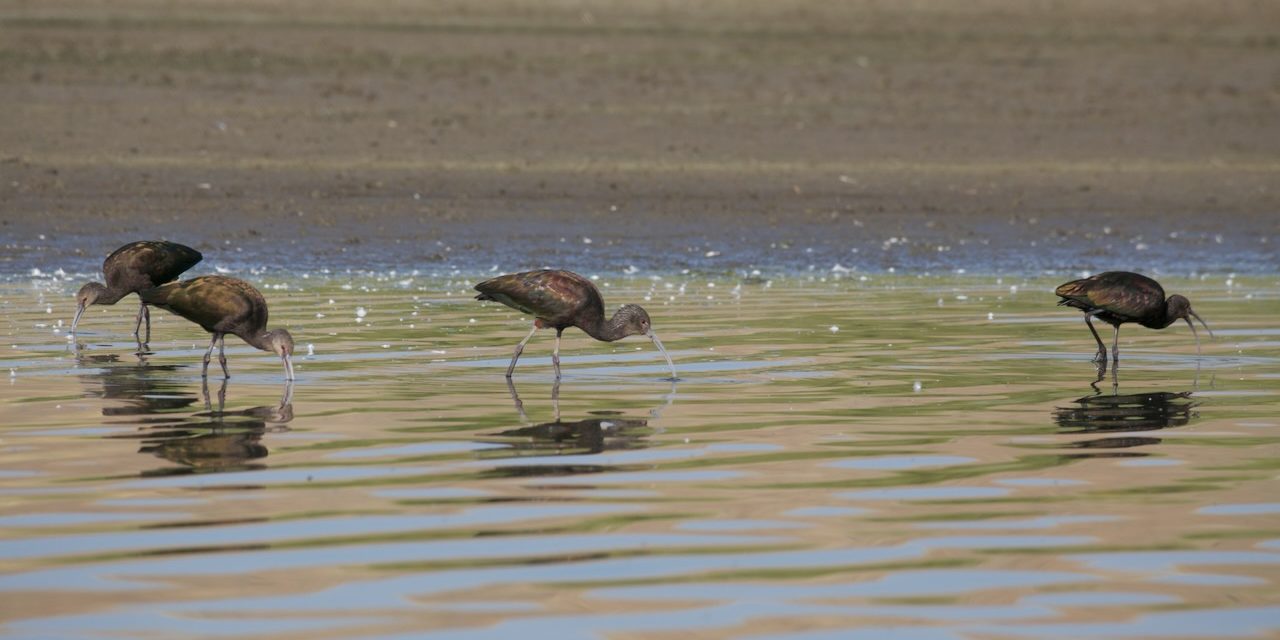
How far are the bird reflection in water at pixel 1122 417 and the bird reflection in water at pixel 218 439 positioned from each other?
3.64 m

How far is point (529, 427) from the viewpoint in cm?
997

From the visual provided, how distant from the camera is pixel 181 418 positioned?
10.1 m

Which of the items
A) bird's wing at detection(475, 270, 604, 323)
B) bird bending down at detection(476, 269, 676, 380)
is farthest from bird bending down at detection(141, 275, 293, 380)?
bird bending down at detection(476, 269, 676, 380)

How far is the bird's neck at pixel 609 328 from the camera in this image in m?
12.6

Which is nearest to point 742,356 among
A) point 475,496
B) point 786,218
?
point 475,496

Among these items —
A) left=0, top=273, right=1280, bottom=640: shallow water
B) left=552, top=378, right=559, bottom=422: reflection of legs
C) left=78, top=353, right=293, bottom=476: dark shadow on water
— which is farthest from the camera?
left=552, top=378, right=559, bottom=422: reflection of legs

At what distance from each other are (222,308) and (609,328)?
230 cm

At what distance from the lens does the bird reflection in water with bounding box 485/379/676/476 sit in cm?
873

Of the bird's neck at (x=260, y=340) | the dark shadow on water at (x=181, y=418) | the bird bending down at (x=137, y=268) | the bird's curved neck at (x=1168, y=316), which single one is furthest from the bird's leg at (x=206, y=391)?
the bird's curved neck at (x=1168, y=316)

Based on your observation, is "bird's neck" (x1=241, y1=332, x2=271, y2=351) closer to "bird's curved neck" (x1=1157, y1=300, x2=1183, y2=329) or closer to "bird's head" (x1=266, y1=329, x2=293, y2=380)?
"bird's head" (x1=266, y1=329, x2=293, y2=380)

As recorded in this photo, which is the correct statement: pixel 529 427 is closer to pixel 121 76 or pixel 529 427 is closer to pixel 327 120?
pixel 327 120

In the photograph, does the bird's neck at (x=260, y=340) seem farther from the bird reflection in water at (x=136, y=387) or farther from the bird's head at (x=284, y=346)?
the bird reflection in water at (x=136, y=387)

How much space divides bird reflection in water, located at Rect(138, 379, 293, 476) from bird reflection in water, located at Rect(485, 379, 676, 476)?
41.8 inches

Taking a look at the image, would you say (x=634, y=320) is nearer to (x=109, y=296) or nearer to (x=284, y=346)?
(x=284, y=346)
